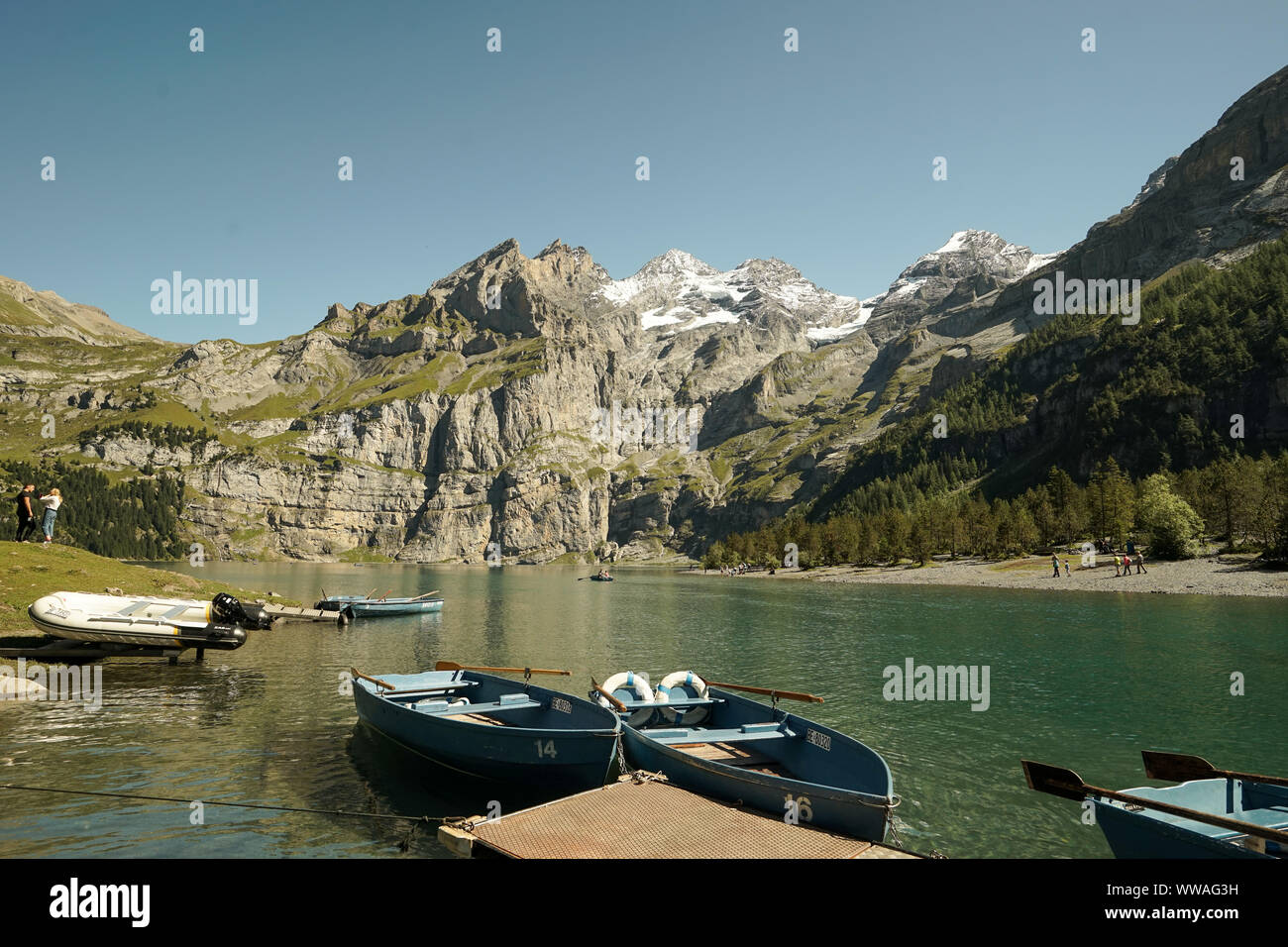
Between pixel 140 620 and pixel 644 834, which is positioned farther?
pixel 140 620

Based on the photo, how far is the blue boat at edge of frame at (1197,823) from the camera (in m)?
11.9

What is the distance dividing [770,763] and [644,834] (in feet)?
23.6

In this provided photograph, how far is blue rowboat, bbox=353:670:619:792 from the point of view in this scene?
19.0m

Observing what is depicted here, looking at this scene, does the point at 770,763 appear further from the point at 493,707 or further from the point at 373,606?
the point at 373,606

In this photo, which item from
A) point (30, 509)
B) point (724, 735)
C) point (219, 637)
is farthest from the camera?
point (30, 509)

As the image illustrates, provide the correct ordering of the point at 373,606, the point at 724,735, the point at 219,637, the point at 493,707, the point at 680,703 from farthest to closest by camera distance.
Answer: the point at 373,606 < the point at 219,637 < the point at 493,707 < the point at 680,703 < the point at 724,735

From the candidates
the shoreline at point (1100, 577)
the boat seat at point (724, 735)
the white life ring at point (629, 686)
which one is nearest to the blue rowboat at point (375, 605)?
the white life ring at point (629, 686)

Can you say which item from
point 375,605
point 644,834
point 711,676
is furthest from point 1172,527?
point 644,834

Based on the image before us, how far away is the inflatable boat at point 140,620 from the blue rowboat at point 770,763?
2522cm

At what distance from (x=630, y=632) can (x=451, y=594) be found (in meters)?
67.7

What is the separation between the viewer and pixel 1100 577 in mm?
94312

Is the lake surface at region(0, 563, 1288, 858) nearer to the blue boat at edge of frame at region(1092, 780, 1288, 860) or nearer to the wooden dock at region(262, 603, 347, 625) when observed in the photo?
the blue boat at edge of frame at region(1092, 780, 1288, 860)

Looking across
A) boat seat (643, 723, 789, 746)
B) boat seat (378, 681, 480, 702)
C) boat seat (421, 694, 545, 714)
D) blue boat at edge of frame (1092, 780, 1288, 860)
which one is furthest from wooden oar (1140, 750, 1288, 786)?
boat seat (378, 681, 480, 702)

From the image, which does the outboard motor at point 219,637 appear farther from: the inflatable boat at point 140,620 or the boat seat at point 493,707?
the boat seat at point 493,707
